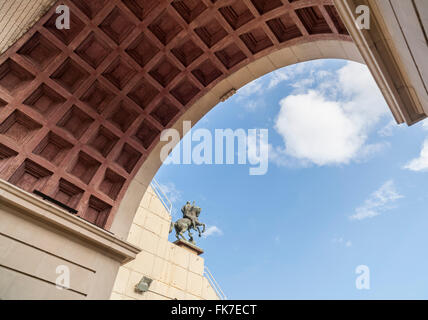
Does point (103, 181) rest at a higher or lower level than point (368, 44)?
higher

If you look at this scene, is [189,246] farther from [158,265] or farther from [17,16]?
[17,16]

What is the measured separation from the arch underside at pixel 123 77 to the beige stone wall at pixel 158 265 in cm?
641

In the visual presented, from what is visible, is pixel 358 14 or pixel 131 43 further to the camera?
pixel 131 43

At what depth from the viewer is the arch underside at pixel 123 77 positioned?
9.21 m

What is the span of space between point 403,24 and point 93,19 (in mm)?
8492

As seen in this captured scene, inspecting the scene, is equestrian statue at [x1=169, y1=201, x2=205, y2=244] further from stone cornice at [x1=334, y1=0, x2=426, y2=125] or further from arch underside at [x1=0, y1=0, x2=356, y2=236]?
stone cornice at [x1=334, y1=0, x2=426, y2=125]

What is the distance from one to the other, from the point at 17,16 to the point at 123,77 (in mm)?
3522

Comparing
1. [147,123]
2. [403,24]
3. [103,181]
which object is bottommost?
[403,24]

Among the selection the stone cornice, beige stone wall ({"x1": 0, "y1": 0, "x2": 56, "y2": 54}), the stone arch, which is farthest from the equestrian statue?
the stone cornice

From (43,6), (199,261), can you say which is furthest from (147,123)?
(199,261)

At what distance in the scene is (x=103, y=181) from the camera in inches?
439

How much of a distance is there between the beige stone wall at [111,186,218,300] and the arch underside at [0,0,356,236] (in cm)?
641

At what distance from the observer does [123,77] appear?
429 inches

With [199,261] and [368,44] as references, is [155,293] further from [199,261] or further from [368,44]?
[368,44]
